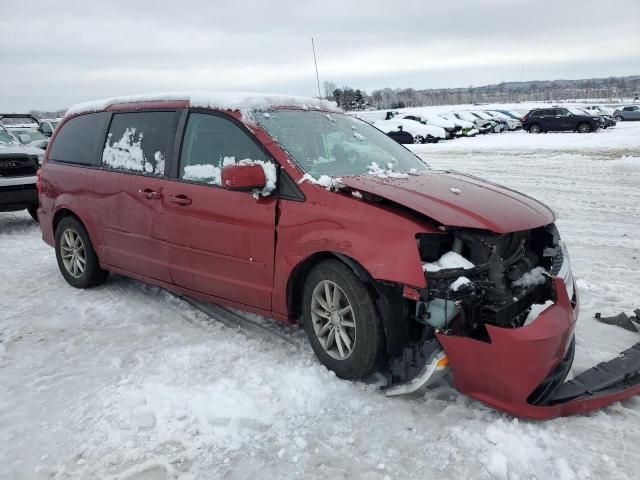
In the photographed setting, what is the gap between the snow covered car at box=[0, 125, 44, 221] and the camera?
8.19 meters

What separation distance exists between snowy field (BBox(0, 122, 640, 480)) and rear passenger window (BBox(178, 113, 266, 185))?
1.23 meters

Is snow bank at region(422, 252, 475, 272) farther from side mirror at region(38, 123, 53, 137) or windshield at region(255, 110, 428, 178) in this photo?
side mirror at region(38, 123, 53, 137)

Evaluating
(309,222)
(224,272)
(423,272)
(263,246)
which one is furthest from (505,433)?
(224,272)

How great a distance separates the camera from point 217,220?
3.71 metres

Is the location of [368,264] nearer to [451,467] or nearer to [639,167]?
[451,467]

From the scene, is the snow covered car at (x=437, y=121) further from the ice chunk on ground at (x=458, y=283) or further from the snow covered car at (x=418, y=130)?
the ice chunk on ground at (x=458, y=283)

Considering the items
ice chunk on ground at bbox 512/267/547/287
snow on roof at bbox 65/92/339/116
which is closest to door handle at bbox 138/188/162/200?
snow on roof at bbox 65/92/339/116

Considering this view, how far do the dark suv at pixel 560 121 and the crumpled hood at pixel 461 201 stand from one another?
26342 millimetres

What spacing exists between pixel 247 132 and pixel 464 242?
170 cm

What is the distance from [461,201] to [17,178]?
7.80 m

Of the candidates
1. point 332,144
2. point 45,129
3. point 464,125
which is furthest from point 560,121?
point 332,144

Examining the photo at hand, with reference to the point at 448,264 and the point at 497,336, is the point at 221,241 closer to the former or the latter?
the point at 448,264

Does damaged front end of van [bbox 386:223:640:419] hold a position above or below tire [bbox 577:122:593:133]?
below

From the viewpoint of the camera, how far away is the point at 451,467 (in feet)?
8.16
